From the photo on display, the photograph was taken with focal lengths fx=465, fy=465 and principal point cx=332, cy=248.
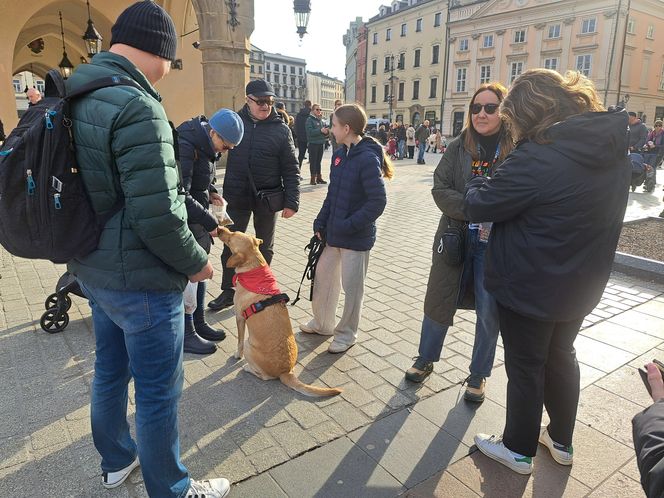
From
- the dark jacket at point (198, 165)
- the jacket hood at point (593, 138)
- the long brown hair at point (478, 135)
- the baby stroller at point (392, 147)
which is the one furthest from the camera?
the baby stroller at point (392, 147)

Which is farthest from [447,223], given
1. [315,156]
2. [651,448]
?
[315,156]

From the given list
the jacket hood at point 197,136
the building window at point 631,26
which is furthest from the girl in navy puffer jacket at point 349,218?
the building window at point 631,26

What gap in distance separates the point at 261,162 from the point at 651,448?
3.93 metres

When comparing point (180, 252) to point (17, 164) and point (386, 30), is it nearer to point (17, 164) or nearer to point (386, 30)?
point (17, 164)

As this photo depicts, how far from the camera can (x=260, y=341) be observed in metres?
3.28

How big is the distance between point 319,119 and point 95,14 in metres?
6.94

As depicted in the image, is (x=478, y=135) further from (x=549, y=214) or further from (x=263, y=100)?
(x=263, y=100)

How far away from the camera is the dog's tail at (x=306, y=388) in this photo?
3189 mm

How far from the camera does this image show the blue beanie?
141 inches

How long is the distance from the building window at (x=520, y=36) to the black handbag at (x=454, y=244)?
4982 centimetres

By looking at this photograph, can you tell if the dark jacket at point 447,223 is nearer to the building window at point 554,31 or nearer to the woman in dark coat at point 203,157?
the woman in dark coat at point 203,157

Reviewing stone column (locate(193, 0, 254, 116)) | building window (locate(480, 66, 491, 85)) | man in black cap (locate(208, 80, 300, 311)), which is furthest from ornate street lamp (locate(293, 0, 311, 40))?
building window (locate(480, 66, 491, 85))

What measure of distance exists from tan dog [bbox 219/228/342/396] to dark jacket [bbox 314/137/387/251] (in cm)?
75

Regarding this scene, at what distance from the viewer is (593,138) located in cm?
200
